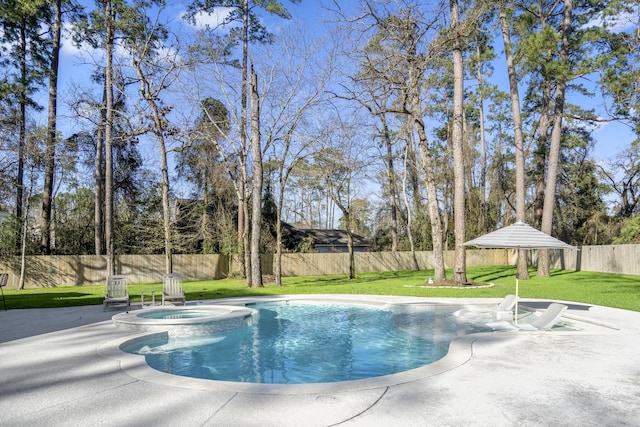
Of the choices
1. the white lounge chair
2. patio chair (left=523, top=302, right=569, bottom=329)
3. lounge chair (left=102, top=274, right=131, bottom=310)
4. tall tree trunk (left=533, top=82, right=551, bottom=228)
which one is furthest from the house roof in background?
patio chair (left=523, top=302, right=569, bottom=329)

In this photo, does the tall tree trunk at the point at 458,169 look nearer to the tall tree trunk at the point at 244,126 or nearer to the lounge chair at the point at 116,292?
the tall tree trunk at the point at 244,126

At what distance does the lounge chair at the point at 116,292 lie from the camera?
10625 millimetres

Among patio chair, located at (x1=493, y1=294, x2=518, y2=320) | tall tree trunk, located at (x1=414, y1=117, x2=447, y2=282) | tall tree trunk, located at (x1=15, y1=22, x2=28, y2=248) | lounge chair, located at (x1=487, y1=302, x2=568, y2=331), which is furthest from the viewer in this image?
tall tree trunk, located at (x1=15, y1=22, x2=28, y2=248)

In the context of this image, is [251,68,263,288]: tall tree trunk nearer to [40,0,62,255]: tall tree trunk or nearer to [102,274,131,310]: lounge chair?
[102,274,131,310]: lounge chair

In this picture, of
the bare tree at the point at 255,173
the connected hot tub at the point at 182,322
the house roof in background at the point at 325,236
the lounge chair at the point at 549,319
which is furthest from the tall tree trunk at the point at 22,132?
the lounge chair at the point at 549,319

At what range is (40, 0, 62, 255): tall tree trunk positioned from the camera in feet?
70.0

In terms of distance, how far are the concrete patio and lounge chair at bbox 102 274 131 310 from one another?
4.63 m

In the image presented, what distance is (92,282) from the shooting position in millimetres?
22109

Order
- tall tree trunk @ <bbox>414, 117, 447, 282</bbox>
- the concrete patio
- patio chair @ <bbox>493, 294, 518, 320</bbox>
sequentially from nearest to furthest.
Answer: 1. the concrete patio
2. patio chair @ <bbox>493, 294, 518, 320</bbox>
3. tall tree trunk @ <bbox>414, 117, 447, 282</bbox>

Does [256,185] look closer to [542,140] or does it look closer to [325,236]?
[542,140]

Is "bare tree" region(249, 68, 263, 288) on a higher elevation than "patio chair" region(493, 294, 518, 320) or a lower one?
higher

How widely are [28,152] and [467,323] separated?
65.7 feet

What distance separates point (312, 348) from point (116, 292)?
242 inches

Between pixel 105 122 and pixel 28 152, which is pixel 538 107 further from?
pixel 28 152
